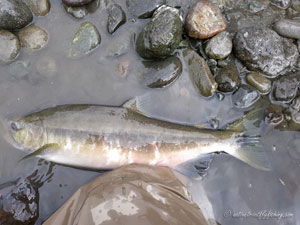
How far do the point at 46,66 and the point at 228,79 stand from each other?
2.53 meters

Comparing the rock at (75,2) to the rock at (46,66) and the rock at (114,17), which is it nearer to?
the rock at (114,17)

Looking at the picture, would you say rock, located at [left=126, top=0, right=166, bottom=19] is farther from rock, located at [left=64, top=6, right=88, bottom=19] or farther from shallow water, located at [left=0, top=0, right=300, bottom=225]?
rock, located at [left=64, top=6, right=88, bottom=19]

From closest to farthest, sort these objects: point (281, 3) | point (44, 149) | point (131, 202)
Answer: point (131, 202) < point (44, 149) < point (281, 3)

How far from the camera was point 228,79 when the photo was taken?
3824 mm

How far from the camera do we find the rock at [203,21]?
149 inches

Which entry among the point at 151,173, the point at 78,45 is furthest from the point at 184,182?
the point at 78,45

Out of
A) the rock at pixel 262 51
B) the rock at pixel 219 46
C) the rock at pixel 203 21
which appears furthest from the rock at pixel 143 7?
the rock at pixel 262 51

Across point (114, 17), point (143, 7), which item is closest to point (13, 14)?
point (114, 17)

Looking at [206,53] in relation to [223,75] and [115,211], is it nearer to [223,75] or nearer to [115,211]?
[223,75]

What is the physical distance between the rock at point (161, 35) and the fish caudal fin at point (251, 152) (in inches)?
62.0

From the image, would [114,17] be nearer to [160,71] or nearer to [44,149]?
[160,71]

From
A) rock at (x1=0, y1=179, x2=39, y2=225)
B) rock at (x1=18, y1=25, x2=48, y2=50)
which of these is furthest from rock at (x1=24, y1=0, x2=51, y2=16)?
rock at (x1=0, y1=179, x2=39, y2=225)

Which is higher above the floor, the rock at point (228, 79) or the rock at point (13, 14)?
the rock at point (13, 14)

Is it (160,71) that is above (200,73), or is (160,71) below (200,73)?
above
